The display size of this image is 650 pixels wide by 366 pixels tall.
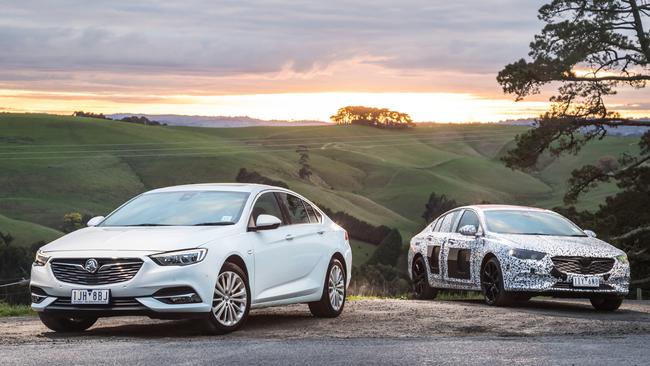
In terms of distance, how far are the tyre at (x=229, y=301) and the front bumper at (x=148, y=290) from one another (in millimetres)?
193

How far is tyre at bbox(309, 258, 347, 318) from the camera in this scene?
14.5 meters

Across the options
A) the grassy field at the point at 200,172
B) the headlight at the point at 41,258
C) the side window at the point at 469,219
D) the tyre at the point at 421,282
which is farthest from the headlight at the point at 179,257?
the grassy field at the point at 200,172

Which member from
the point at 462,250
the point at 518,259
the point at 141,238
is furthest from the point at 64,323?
the point at 462,250

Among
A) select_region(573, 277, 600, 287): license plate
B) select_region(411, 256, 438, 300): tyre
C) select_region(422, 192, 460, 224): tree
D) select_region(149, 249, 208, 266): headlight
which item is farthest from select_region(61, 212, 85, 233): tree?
select_region(149, 249, 208, 266): headlight

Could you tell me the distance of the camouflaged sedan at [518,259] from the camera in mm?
16562

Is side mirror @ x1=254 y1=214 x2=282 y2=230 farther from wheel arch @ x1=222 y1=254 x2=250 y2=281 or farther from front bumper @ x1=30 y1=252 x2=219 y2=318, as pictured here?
front bumper @ x1=30 y1=252 x2=219 y2=318

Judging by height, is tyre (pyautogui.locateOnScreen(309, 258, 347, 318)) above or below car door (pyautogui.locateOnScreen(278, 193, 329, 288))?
below

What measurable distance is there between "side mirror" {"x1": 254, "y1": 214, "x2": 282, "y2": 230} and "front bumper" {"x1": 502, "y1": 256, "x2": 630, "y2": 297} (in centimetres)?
505

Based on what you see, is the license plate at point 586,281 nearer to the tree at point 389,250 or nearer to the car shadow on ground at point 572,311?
the car shadow on ground at point 572,311

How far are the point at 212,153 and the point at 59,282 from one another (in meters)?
153

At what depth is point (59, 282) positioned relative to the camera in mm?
11836

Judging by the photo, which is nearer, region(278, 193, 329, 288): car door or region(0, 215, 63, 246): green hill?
region(278, 193, 329, 288): car door

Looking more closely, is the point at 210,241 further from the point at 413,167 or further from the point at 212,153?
the point at 413,167

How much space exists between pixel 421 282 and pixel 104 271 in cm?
914
